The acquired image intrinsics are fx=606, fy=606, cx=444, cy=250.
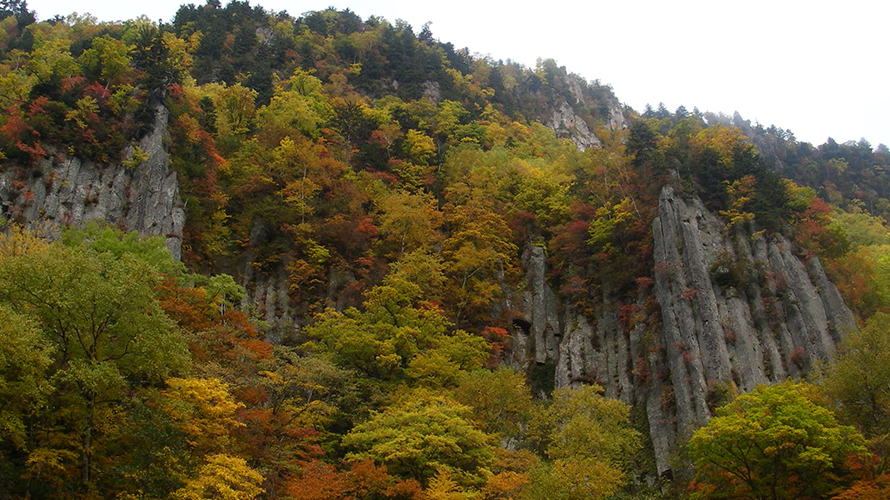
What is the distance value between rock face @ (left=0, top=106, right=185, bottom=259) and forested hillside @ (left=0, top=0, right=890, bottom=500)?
0.44ft

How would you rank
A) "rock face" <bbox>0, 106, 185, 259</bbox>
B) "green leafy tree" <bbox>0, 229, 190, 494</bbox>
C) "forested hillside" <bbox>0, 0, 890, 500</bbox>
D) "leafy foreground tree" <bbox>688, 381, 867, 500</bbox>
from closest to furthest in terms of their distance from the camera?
1. "green leafy tree" <bbox>0, 229, 190, 494</bbox>
2. "forested hillside" <bbox>0, 0, 890, 500</bbox>
3. "leafy foreground tree" <bbox>688, 381, 867, 500</bbox>
4. "rock face" <bbox>0, 106, 185, 259</bbox>

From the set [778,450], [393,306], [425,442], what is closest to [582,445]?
[425,442]

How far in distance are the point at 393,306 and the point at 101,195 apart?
17833 millimetres

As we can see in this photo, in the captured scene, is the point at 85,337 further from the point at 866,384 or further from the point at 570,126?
the point at 570,126

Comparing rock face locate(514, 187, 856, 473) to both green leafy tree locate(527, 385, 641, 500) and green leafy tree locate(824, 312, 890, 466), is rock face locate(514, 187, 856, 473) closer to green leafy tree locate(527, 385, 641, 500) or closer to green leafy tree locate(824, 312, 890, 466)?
green leafy tree locate(527, 385, 641, 500)

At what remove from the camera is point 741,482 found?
21.0 meters

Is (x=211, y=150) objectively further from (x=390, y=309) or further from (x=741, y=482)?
(x=741, y=482)

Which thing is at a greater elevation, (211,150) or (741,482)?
(211,150)

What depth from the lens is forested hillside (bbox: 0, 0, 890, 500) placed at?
1764 centimetres

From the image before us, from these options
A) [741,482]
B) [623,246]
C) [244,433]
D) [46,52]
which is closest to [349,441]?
[244,433]

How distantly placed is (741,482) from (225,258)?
29.5 meters

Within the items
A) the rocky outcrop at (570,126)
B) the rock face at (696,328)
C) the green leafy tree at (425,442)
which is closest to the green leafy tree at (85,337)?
the green leafy tree at (425,442)

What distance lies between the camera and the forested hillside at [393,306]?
1764 centimetres

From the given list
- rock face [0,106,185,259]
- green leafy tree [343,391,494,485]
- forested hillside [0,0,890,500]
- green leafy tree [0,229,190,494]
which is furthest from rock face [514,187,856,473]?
rock face [0,106,185,259]
